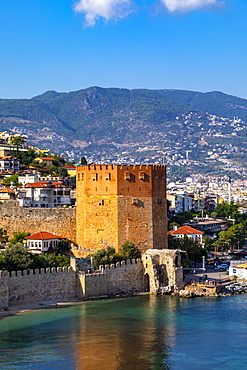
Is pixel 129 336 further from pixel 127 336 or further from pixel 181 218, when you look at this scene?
pixel 181 218

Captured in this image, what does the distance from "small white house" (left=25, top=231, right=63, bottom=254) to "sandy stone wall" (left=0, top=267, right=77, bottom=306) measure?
3570mm

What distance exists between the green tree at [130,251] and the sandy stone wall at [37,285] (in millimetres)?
3492

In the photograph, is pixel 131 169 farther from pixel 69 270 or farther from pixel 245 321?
pixel 245 321

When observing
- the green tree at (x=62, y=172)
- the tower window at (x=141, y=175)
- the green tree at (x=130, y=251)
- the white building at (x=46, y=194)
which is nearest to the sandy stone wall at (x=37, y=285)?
the green tree at (x=130, y=251)

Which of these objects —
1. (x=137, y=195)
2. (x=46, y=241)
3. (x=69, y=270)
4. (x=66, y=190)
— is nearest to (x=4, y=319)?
(x=69, y=270)

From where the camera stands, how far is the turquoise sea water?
873 inches

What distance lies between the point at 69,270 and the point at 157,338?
22.5 ft

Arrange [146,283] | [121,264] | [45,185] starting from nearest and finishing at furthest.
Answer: [121,264]
[146,283]
[45,185]

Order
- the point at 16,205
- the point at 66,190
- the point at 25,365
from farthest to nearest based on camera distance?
the point at 66,190 < the point at 16,205 < the point at 25,365

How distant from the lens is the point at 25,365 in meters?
21.7

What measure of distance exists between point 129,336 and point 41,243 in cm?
1013

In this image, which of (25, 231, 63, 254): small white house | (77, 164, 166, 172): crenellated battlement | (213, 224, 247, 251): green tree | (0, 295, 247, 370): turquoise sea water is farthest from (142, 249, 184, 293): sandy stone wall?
(213, 224, 247, 251): green tree

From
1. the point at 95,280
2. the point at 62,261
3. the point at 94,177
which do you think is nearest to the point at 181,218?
the point at 94,177

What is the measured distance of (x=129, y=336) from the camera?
24875 millimetres
